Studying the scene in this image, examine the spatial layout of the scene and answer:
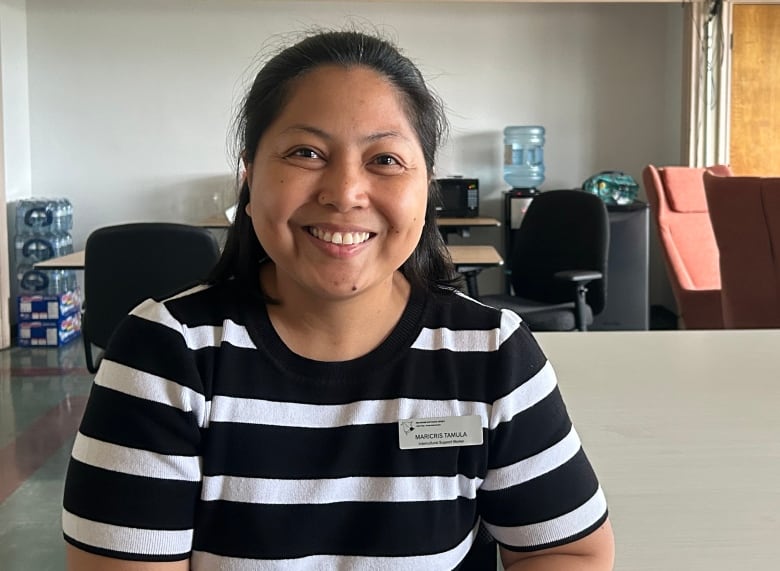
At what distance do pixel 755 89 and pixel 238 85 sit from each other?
11.5 feet

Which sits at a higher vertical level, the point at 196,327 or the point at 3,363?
the point at 196,327

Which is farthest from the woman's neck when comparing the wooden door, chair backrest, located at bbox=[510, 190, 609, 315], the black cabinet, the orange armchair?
the wooden door

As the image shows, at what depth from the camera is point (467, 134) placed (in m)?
6.26

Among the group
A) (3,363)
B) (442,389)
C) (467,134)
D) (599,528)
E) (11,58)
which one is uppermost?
(11,58)

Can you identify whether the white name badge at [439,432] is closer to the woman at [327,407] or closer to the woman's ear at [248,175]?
the woman at [327,407]

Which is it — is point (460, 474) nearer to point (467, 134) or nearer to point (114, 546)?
point (114, 546)

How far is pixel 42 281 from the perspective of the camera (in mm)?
5777

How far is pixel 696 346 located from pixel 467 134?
473cm

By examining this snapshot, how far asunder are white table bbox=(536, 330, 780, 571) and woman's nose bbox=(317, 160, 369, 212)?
1.49 feet

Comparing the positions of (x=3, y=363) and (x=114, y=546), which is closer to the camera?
(x=114, y=546)

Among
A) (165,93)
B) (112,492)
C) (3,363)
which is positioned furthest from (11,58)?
(112,492)

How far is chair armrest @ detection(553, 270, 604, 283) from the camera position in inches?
149

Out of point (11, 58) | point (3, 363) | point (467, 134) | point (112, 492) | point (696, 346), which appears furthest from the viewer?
point (467, 134)

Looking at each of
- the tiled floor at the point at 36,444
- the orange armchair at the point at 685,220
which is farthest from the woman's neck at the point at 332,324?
the orange armchair at the point at 685,220
